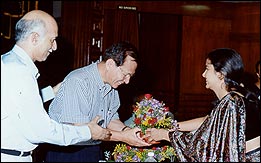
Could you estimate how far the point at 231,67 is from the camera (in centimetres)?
294

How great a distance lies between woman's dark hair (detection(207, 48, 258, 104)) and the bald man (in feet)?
3.25

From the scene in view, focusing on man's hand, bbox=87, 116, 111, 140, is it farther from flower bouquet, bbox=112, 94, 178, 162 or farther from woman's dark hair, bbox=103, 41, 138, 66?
woman's dark hair, bbox=103, 41, 138, 66

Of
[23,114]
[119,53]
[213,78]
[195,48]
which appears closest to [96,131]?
[23,114]

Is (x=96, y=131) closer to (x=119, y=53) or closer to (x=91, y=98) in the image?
(x=91, y=98)

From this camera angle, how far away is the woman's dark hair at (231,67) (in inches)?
116

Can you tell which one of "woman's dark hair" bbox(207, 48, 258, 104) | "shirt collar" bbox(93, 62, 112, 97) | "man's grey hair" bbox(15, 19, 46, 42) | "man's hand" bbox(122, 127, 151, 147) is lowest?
"man's hand" bbox(122, 127, 151, 147)

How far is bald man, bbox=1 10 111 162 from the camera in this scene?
7.07 feet

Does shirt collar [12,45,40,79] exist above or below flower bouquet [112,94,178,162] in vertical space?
above

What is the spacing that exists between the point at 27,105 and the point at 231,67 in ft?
4.58

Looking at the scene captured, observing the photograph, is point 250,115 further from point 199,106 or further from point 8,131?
point 199,106

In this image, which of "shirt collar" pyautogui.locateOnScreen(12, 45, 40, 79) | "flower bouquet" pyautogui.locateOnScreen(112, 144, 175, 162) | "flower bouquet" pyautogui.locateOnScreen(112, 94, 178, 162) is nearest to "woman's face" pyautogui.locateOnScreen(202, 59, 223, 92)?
"flower bouquet" pyautogui.locateOnScreen(112, 94, 178, 162)

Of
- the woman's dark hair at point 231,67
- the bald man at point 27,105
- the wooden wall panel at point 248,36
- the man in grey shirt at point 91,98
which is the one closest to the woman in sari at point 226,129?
the woman's dark hair at point 231,67

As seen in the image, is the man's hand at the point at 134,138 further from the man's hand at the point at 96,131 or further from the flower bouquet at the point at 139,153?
the man's hand at the point at 96,131

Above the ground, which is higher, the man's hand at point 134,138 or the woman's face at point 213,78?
the woman's face at point 213,78
